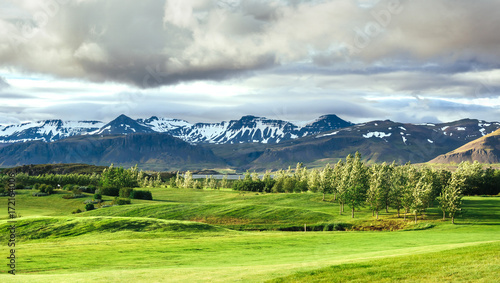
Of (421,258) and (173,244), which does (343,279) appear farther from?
(173,244)

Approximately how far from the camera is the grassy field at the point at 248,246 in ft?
104

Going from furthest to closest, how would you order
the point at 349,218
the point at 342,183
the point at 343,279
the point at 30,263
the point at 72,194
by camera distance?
the point at 72,194 → the point at 342,183 → the point at 349,218 → the point at 30,263 → the point at 343,279

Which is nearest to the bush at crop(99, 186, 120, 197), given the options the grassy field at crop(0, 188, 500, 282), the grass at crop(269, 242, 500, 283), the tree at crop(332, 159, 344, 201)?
the grassy field at crop(0, 188, 500, 282)

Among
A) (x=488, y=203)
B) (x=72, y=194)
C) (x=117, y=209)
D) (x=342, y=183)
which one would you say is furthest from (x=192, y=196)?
(x=488, y=203)

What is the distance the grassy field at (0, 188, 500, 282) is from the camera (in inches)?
1250

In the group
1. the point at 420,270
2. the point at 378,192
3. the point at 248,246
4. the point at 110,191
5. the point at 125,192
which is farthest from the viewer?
the point at 110,191

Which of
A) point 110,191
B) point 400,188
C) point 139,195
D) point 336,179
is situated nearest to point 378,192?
point 400,188

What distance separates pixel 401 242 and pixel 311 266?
1392 inches

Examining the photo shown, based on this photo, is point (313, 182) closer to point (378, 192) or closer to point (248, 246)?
point (378, 192)

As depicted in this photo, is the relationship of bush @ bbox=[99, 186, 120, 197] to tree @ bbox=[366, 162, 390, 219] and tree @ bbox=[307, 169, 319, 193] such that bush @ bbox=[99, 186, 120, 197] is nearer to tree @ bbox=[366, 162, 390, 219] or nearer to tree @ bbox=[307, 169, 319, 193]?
Answer: tree @ bbox=[307, 169, 319, 193]

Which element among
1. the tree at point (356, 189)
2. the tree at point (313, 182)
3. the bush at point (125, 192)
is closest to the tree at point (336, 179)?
the tree at point (356, 189)

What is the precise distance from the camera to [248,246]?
61.6 m

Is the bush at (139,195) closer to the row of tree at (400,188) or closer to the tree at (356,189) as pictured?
the row of tree at (400,188)

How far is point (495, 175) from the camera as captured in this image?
565ft
